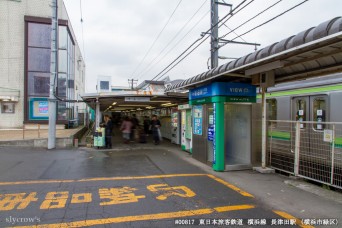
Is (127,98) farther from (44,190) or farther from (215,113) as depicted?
(44,190)

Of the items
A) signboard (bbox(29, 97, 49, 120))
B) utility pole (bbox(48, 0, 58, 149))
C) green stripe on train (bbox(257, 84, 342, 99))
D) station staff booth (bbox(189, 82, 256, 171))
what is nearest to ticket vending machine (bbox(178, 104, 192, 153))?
station staff booth (bbox(189, 82, 256, 171))

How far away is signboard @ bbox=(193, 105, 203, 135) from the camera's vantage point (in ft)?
30.3

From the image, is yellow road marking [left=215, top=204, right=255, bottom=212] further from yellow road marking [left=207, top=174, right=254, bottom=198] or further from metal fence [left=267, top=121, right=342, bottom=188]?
metal fence [left=267, top=121, right=342, bottom=188]

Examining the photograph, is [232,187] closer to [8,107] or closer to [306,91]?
[306,91]

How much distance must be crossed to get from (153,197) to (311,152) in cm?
481

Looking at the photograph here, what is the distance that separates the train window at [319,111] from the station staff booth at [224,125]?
6.48 ft

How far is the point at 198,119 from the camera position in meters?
9.49

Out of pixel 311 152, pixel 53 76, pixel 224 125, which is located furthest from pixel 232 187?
pixel 53 76

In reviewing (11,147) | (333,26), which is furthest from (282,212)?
(11,147)

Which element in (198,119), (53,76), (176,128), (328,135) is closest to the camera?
(328,135)

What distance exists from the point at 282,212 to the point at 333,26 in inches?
130

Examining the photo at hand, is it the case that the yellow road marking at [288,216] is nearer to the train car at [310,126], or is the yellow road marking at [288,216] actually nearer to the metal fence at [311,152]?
the metal fence at [311,152]

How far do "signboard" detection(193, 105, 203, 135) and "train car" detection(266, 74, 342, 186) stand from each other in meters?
2.43
